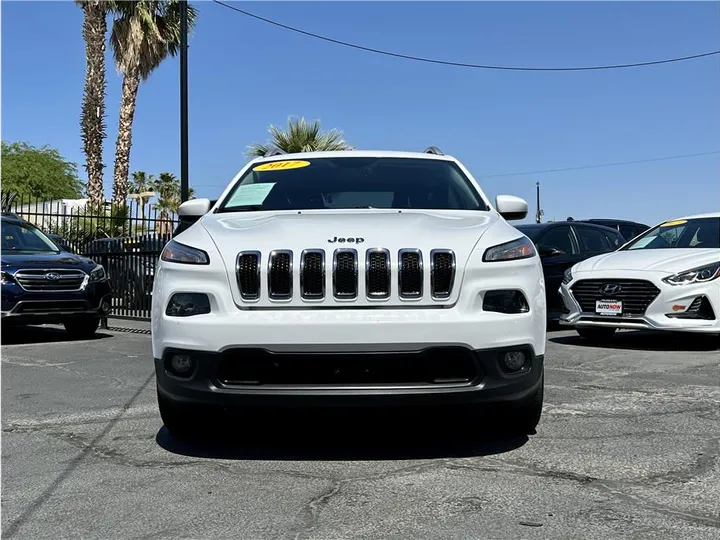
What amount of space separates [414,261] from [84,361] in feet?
17.4

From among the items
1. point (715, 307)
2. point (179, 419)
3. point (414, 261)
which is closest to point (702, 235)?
point (715, 307)

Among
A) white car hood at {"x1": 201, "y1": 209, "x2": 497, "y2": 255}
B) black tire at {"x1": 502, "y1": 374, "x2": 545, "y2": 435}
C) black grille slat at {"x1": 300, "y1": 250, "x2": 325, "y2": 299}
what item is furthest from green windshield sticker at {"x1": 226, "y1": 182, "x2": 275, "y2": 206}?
black tire at {"x1": 502, "y1": 374, "x2": 545, "y2": 435}

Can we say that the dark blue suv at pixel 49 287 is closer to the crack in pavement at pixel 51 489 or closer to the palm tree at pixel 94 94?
the crack in pavement at pixel 51 489

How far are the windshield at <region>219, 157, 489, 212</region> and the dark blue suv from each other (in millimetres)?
5288

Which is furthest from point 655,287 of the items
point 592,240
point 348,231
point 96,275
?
point 96,275

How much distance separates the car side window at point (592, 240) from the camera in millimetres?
10859

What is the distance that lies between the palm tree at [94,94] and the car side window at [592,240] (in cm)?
1436

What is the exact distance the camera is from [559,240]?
1061 cm

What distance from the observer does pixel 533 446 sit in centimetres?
412

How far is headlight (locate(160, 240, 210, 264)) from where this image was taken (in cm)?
387

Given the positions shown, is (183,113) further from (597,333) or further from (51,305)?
(597,333)

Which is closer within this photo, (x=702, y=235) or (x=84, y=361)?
(x=84, y=361)

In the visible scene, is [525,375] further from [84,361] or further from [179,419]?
[84,361]

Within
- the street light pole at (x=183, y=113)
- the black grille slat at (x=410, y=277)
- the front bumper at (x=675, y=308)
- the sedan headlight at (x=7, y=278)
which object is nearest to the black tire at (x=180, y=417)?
the black grille slat at (x=410, y=277)
